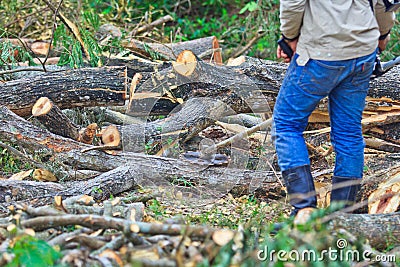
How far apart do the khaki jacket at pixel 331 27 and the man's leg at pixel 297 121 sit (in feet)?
0.29

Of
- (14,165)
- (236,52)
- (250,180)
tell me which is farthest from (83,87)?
Result: (236,52)

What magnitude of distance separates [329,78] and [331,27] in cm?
28

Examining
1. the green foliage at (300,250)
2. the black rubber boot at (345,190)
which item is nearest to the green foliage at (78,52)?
the black rubber boot at (345,190)

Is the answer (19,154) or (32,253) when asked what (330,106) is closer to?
(32,253)

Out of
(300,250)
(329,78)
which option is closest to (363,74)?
(329,78)

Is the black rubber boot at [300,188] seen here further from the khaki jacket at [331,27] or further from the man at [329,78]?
the khaki jacket at [331,27]

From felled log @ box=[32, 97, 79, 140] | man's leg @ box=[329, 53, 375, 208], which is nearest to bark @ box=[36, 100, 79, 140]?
felled log @ box=[32, 97, 79, 140]

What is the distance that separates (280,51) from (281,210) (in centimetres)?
113

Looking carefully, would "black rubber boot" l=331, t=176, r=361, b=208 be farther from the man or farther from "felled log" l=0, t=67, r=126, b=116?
"felled log" l=0, t=67, r=126, b=116

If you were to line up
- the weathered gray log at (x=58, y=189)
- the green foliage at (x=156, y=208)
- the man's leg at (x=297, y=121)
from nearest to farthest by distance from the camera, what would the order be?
the man's leg at (x=297, y=121) → the green foliage at (x=156, y=208) → the weathered gray log at (x=58, y=189)

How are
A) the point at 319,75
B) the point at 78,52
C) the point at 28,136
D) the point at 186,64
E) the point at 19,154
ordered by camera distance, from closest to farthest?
the point at 319,75
the point at 19,154
the point at 28,136
the point at 186,64
the point at 78,52

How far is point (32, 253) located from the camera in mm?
2258

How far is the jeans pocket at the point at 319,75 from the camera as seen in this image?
3.12 metres

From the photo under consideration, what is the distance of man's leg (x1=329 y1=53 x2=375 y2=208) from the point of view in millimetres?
3283
